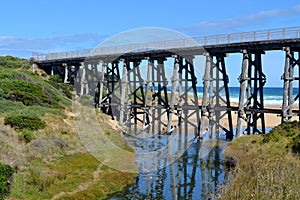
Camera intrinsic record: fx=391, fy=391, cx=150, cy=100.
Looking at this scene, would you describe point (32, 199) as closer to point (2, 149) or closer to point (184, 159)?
point (2, 149)

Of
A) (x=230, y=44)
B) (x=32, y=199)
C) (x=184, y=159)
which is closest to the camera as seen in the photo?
(x=32, y=199)

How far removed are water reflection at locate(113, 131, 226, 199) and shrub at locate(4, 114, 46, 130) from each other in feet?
18.9

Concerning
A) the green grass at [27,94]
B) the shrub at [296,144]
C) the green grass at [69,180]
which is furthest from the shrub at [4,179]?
the green grass at [27,94]

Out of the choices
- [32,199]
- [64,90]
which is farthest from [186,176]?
[64,90]

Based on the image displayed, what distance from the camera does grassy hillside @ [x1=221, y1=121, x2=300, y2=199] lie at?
1064 cm

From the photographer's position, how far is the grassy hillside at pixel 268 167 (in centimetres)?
1064

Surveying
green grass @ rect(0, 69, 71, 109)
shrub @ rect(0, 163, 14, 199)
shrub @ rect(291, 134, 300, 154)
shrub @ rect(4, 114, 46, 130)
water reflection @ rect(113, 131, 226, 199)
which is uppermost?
green grass @ rect(0, 69, 71, 109)

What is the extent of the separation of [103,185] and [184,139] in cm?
1400

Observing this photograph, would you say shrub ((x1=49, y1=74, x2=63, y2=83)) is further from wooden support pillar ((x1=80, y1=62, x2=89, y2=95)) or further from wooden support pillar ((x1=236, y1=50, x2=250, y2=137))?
wooden support pillar ((x1=236, y1=50, x2=250, y2=137))

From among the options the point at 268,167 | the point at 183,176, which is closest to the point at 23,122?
the point at 183,176

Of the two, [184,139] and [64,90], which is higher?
[64,90]

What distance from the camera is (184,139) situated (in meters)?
29.1

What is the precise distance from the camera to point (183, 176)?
17.6m

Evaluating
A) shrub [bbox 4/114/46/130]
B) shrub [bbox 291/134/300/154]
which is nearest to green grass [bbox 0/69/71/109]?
shrub [bbox 4/114/46/130]
